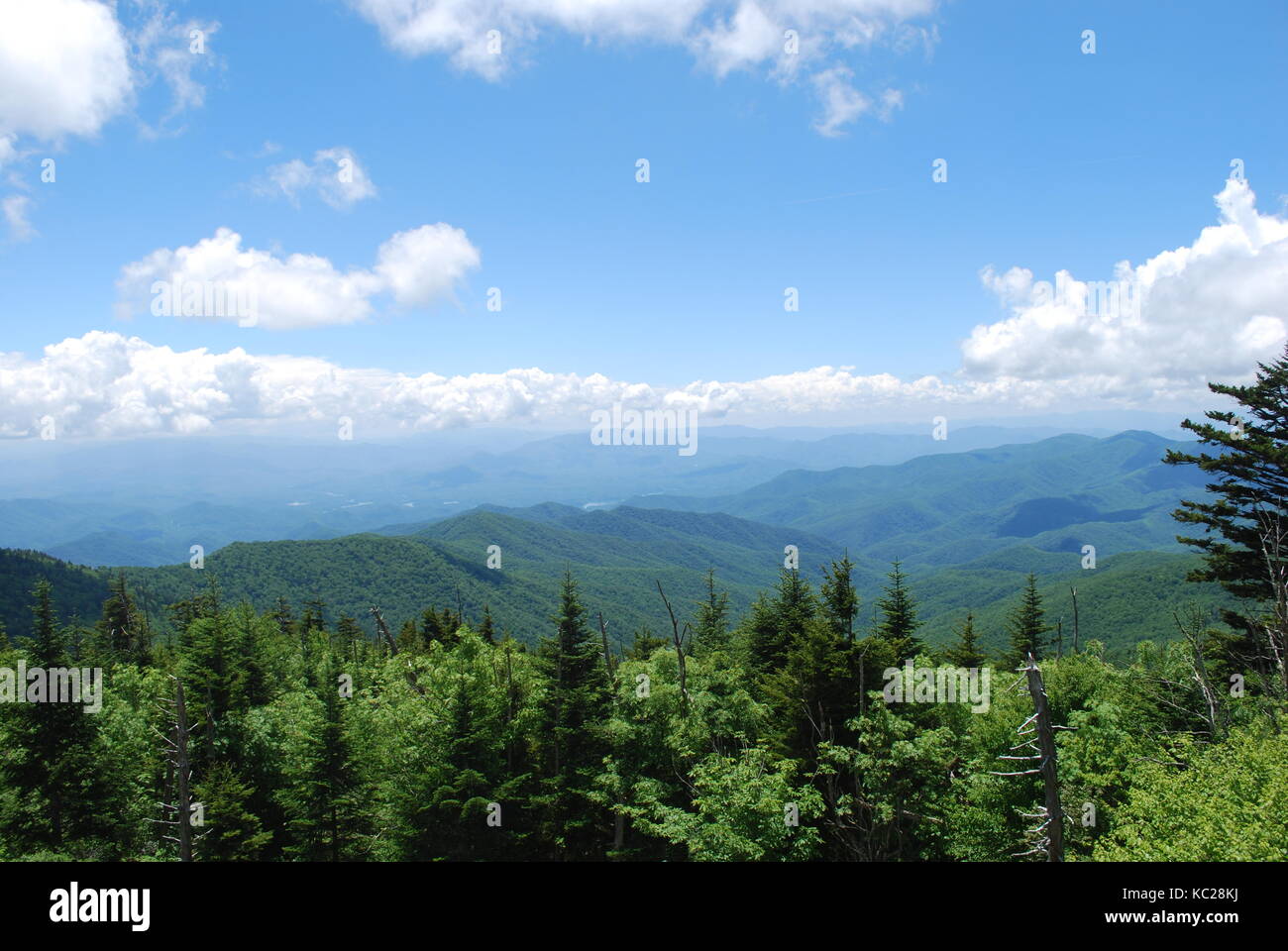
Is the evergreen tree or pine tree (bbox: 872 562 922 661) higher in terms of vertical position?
the evergreen tree

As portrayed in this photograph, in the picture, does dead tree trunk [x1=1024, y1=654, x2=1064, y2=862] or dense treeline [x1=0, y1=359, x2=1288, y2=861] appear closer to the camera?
dead tree trunk [x1=1024, y1=654, x2=1064, y2=862]

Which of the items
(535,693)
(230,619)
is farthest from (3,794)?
(535,693)

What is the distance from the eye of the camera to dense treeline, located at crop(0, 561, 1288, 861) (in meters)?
19.8

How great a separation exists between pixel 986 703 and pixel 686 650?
2536 centimetres

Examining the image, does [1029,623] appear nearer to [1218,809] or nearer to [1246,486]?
[1246,486]

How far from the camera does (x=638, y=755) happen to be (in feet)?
87.9

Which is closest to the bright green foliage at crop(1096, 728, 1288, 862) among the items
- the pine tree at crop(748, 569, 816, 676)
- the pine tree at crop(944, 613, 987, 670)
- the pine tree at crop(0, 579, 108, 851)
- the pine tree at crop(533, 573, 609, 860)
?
the pine tree at crop(748, 569, 816, 676)

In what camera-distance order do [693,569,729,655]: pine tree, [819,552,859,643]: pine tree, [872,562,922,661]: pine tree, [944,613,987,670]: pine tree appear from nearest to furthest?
[819,552,859,643]: pine tree
[872,562,922,661]: pine tree
[944,613,987,670]: pine tree
[693,569,729,655]: pine tree

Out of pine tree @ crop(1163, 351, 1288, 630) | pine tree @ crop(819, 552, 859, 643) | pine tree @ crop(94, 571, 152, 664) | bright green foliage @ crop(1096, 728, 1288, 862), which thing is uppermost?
pine tree @ crop(1163, 351, 1288, 630)

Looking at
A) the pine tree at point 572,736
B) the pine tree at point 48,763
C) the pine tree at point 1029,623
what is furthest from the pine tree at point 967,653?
the pine tree at point 48,763

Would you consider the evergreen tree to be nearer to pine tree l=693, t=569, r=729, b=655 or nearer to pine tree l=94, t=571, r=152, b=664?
pine tree l=693, t=569, r=729, b=655
